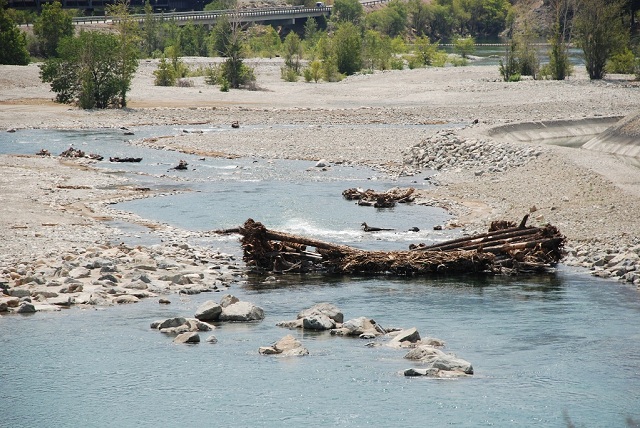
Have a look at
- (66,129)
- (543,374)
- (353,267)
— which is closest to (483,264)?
(353,267)

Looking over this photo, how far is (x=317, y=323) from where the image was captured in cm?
1997

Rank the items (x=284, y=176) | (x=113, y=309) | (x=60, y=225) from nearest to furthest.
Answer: (x=113, y=309), (x=60, y=225), (x=284, y=176)

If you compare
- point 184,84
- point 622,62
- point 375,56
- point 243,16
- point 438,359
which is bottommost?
point 184,84

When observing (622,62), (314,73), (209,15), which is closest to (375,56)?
(314,73)

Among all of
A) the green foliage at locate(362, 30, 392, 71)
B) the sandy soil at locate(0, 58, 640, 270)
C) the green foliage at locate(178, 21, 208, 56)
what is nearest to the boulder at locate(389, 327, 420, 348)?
the sandy soil at locate(0, 58, 640, 270)

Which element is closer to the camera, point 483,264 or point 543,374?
point 543,374

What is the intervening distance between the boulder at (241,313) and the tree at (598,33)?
63368mm

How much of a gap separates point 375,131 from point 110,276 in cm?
3494

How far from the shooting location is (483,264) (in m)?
24.9

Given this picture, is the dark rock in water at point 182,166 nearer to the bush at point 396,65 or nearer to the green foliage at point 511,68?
the green foliage at point 511,68

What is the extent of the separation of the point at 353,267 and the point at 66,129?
121 feet

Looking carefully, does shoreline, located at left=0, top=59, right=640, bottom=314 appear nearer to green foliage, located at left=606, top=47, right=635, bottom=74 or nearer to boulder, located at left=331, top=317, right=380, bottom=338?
green foliage, located at left=606, top=47, right=635, bottom=74

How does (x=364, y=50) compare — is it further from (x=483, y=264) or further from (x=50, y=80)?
(x=483, y=264)

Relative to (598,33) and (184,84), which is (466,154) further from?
(184,84)
